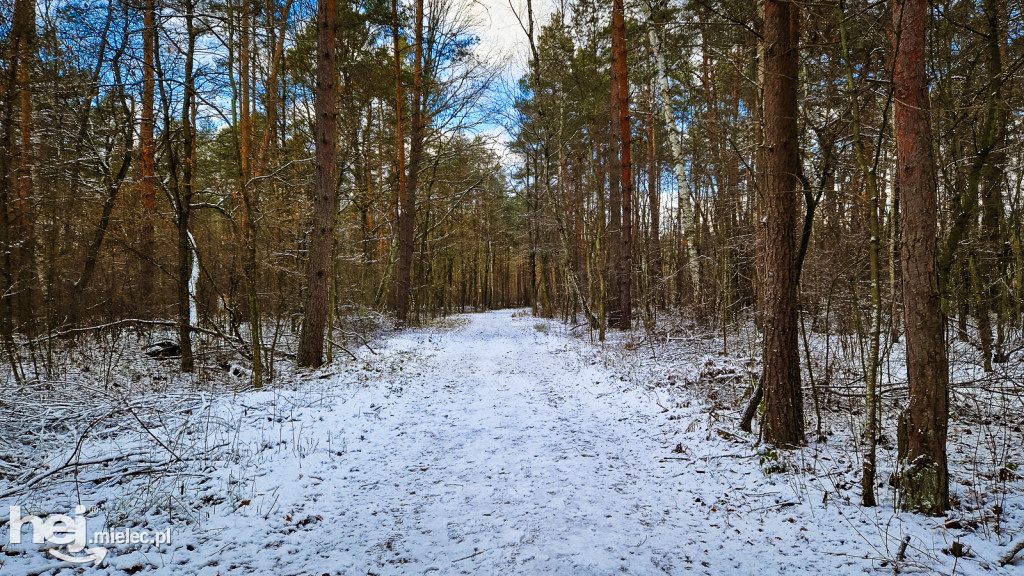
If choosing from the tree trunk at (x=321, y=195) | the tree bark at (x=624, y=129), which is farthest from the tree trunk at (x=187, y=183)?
the tree bark at (x=624, y=129)

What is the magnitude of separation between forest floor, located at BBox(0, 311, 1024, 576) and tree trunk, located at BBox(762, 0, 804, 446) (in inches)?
18.8

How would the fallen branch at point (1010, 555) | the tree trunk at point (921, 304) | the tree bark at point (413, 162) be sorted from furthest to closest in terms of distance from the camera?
the tree bark at point (413, 162) → the tree trunk at point (921, 304) → the fallen branch at point (1010, 555)

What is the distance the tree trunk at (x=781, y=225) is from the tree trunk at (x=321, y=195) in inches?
288

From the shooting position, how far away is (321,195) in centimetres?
814

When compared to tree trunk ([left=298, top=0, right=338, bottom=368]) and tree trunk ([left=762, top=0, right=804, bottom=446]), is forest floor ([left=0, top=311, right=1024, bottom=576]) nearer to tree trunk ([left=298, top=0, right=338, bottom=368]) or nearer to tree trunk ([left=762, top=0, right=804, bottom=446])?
tree trunk ([left=762, top=0, right=804, bottom=446])

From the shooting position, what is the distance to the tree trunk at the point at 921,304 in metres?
2.77

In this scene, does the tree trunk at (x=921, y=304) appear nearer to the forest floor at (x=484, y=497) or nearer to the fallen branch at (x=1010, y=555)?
the forest floor at (x=484, y=497)

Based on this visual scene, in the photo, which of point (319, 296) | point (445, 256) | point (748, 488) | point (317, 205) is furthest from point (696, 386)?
point (445, 256)

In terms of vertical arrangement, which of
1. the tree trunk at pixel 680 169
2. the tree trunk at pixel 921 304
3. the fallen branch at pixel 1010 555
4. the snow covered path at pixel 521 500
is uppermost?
the tree trunk at pixel 680 169

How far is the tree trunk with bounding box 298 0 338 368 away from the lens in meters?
8.05

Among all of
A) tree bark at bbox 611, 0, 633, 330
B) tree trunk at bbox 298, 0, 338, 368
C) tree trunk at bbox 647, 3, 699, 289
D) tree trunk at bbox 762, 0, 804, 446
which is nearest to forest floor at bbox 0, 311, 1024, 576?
tree trunk at bbox 762, 0, 804, 446

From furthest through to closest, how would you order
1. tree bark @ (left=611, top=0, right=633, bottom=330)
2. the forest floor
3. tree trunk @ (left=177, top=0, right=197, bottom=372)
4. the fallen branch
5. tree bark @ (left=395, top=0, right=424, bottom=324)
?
tree bark @ (left=395, top=0, right=424, bottom=324) < tree bark @ (left=611, top=0, right=633, bottom=330) < tree trunk @ (left=177, top=0, right=197, bottom=372) < the forest floor < the fallen branch

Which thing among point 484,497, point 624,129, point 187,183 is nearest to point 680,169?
point 624,129

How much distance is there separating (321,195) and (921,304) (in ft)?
28.1
